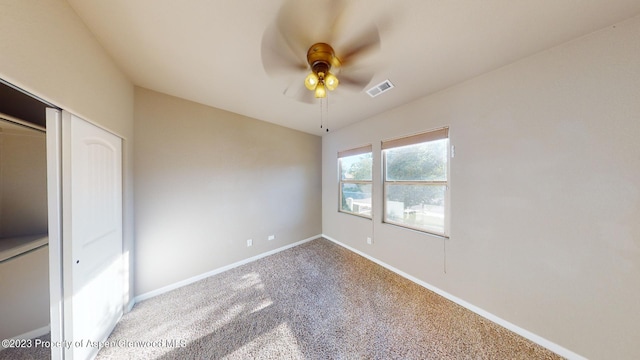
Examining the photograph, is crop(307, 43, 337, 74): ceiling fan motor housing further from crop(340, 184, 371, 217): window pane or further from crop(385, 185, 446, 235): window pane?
crop(340, 184, 371, 217): window pane

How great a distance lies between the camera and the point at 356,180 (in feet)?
11.0

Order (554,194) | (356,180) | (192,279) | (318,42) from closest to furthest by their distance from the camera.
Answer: (318,42), (554,194), (192,279), (356,180)

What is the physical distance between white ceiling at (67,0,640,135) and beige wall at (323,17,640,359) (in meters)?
0.27

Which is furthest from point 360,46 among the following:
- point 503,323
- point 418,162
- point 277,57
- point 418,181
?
point 503,323

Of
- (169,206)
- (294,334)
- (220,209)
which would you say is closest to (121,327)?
(169,206)

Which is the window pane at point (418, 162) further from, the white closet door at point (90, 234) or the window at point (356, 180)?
the white closet door at point (90, 234)

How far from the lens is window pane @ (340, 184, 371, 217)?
318 centimetres

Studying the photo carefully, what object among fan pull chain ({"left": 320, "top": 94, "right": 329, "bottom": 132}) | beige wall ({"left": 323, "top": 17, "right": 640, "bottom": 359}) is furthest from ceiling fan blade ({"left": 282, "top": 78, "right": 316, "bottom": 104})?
beige wall ({"left": 323, "top": 17, "right": 640, "bottom": 359})

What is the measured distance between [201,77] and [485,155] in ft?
10.1

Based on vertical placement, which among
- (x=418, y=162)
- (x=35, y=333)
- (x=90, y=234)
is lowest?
(x=35, y=333)

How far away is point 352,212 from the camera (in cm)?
343

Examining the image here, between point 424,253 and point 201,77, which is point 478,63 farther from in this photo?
point 201,77

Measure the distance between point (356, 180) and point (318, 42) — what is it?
2400 millimetres

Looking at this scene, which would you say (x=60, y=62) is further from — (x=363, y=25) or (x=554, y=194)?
(x=554, y=194)
